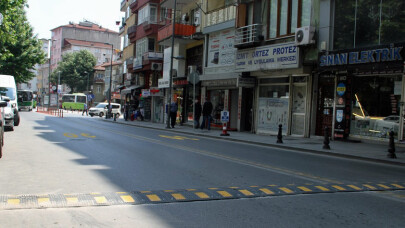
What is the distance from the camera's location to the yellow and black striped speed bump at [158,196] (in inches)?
214

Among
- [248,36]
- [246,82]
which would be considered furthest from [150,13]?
[246,82]

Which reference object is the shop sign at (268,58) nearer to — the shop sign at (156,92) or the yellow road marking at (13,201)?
the shop sign at (156,92)

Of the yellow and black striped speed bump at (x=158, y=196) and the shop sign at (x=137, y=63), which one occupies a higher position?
the shop sign at (x=137, y=63)

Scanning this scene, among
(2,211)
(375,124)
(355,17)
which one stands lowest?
(2,211)

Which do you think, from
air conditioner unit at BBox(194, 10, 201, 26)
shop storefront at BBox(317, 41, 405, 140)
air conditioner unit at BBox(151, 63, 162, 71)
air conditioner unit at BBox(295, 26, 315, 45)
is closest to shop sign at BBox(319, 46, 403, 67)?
shop storefront at BBox(317, 41, 405, 140)

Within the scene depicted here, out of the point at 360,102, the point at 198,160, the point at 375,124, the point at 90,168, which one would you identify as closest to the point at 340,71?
the point at 360,102

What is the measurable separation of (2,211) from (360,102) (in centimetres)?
1580

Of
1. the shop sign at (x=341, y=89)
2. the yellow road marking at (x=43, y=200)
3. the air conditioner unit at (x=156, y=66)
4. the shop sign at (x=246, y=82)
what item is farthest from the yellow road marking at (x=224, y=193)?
the air conditioner unit at (x=156, y=66)

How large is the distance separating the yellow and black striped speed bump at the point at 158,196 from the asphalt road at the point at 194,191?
15mm

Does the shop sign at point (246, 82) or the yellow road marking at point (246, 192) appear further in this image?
the shop sign at point (246, 82)

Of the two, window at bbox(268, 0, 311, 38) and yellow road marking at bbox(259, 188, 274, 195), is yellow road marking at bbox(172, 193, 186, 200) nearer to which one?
yellow road marking at bbox(259, 188, 274, 195)

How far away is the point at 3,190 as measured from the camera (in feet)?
20.1

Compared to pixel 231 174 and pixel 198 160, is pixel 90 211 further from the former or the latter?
pixel 198 160

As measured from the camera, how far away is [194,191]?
641 cm
